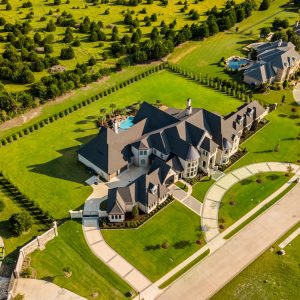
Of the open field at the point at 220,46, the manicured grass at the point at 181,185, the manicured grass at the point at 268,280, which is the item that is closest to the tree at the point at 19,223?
the manicured grass at the point at 181,185

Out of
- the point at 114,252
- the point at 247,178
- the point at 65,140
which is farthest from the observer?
the point at 65,140

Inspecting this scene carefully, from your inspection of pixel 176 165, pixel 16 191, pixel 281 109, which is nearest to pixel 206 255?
pixel 176 165

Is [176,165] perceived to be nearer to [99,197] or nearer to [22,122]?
[99,197]

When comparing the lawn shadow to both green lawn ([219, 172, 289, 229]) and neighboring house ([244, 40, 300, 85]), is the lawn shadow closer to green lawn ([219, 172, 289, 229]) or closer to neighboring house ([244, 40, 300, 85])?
green lawn ([219, 172, 289, 229])

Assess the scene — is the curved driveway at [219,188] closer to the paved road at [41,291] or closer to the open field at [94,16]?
the paved road at [41,291]

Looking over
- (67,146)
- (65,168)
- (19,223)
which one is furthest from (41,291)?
(67,146)

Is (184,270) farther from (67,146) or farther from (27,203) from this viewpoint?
(67,146)
